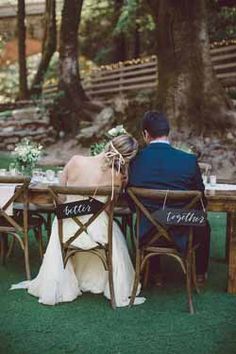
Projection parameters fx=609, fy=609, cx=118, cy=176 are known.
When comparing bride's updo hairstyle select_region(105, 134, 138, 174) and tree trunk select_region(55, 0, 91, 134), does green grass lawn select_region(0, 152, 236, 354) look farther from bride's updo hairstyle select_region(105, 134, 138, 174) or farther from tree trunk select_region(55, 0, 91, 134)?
tree trunk select_region(55, 0, 91, 134)

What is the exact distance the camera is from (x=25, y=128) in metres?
16.1

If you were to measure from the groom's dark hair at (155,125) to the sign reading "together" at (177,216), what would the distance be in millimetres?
658

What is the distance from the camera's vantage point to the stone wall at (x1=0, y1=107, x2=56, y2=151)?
51.8ft

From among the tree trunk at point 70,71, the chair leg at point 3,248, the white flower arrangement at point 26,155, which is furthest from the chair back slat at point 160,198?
the tree trunk at point 70,71

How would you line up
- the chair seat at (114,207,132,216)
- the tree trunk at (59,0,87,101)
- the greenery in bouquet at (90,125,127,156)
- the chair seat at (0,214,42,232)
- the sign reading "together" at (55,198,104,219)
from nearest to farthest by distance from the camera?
1. the sign reading "together" at (55,198,104,219)
2. the chair seat at (0,214,42,232)
3. the greenery in bouquet at (90,125,127,156)
4. the chair seat at (114,207,132,216)
5. the tree trunk at (59,0,87,101)

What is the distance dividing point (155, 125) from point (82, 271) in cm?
139

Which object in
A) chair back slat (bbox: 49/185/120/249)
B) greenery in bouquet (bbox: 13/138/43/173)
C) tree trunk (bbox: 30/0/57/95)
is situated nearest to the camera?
chair back slat (bbox: 49/185/120/249)

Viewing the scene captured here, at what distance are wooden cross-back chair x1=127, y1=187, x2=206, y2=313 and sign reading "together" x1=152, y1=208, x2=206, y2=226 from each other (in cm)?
3

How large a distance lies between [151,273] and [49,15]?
15.1 metres

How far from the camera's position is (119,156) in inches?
190

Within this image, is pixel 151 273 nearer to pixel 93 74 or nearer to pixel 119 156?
pixel 119 156

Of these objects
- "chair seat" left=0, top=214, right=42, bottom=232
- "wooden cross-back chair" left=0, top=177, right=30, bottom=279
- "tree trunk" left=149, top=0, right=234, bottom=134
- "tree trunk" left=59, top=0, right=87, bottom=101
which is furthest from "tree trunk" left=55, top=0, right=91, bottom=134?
"wooden cross-back chair" left=0, top=177, right=30, bottom=279

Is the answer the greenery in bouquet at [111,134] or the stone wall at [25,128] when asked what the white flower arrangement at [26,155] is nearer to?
the greenery in bouquet at [111,134]

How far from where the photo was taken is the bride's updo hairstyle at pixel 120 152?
188 inches
